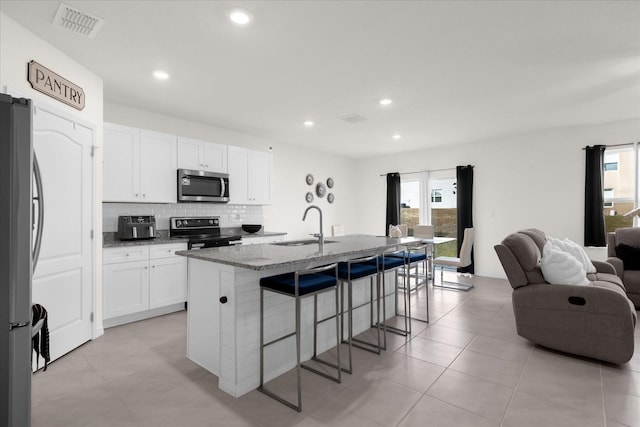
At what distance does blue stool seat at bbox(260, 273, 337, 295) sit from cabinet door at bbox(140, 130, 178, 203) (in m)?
2.60

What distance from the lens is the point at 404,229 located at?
688cm

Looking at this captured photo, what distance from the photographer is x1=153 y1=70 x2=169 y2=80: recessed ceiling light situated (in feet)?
10.5

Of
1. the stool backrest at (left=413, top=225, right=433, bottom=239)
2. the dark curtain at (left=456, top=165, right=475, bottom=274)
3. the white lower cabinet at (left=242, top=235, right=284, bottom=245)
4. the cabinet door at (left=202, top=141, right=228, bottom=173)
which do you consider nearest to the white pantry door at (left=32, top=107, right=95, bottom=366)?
the cabinet door at (left=202, top=141, right=228, bottom=173)

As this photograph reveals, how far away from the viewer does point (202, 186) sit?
4562 millimetres

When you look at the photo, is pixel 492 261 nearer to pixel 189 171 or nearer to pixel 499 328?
pixel 499 328

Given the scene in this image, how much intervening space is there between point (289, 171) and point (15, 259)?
545 cm

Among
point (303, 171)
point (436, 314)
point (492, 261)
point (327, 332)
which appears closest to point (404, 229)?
point (492, 261)

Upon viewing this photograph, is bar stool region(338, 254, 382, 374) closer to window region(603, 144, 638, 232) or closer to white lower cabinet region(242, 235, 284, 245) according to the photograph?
white lower cabinet region(242, 235, 284, 245)

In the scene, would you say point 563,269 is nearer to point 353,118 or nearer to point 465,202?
point 353,118

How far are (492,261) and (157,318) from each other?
5813mm

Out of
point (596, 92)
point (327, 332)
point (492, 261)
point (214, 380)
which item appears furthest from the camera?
point (492, 261)

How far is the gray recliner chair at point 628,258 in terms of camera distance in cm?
384

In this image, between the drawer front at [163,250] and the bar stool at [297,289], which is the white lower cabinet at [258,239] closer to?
the drawer front at [163,250]

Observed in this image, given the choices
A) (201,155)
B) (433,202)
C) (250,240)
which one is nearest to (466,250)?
(433,202)
